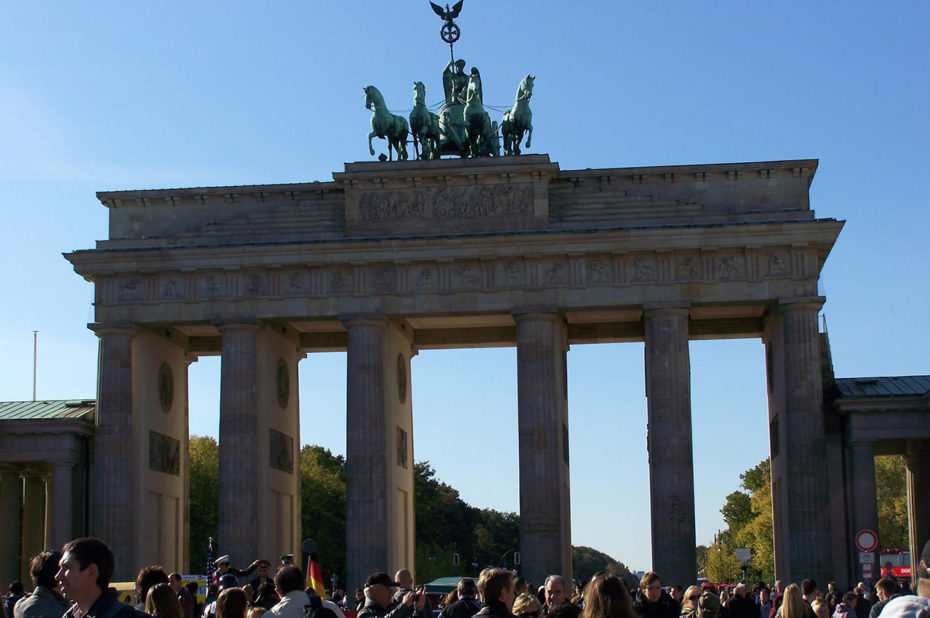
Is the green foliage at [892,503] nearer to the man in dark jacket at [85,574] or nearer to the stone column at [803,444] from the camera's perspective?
the stone column at [803,444]

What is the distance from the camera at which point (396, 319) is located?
190 ft

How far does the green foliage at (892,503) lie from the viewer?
343ft

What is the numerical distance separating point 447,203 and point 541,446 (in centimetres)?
1076

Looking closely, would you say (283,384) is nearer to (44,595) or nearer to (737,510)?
(44,595)

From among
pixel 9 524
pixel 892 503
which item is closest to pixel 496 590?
pixel 9 524

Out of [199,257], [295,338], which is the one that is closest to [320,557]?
[295,338]

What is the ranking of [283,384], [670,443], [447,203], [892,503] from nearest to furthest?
[670,443] → [447,203] → [283,384] → [892,503]

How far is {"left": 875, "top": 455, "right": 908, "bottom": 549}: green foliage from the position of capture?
4117 inches

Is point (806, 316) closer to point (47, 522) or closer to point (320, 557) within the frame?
point (47, 522)

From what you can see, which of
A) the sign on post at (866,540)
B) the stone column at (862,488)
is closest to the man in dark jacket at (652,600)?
the sign on post at (866,540)

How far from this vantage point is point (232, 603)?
535 inches

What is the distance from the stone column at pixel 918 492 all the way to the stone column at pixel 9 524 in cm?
3777

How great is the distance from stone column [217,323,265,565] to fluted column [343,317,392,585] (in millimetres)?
3863

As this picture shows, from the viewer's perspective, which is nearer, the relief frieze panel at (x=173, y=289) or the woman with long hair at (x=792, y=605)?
the woman with long hair at (x=792, y=605)
